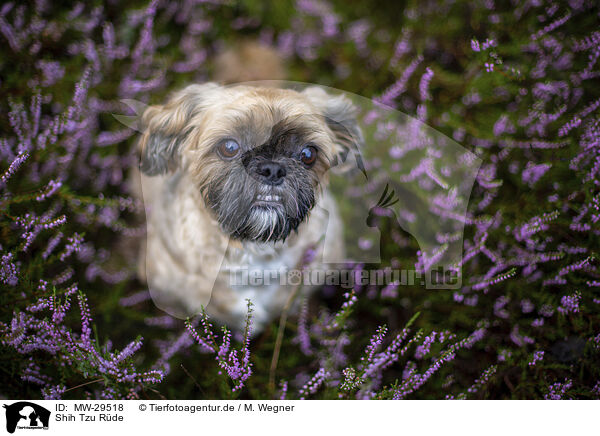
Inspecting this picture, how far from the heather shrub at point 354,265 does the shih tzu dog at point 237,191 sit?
0.42ft

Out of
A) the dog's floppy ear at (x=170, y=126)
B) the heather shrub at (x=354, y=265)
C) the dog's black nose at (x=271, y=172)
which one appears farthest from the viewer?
the heather shrub at (x=354, y=265)

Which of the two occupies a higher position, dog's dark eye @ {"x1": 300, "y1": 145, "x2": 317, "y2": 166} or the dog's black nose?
dog's dark eye @ {"x1": 300, "y1": 145, "x2": 317, "y2": 166}

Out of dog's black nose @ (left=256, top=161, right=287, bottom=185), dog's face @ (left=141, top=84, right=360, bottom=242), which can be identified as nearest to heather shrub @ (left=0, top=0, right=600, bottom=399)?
dog's face @ (left=141, top=84, right=360, bottom=242)

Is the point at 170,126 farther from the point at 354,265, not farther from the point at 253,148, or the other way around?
the point at 354,265

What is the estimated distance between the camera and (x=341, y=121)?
3.77 ft

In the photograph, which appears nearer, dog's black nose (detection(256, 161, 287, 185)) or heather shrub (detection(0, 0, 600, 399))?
dog's black nose (detection(256, 161, 287, 185))

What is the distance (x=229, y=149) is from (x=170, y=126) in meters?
0.24

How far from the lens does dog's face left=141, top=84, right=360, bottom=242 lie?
3.24 feet

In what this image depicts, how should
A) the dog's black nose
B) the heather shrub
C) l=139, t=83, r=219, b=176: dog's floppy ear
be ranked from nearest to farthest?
the dog's black nose, l=139, t=83, r=219, b=176: dog's floppy ear, the heather shrub

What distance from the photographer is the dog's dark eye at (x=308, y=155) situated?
3.36 ft

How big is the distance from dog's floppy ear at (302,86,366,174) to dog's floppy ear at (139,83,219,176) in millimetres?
334

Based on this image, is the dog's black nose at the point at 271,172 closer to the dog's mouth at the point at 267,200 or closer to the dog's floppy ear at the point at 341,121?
the dog's mouth at the point at 267,200
